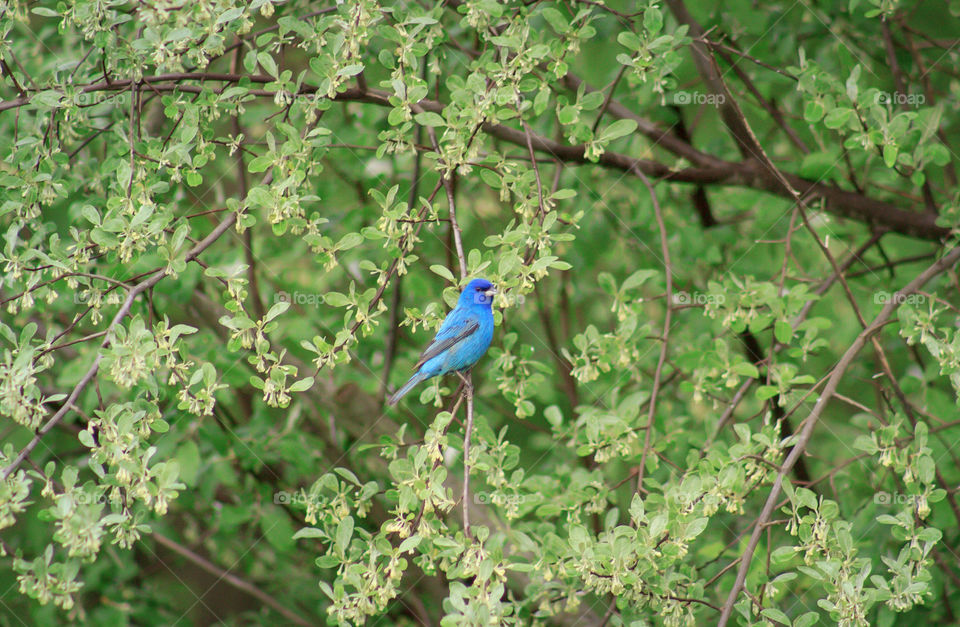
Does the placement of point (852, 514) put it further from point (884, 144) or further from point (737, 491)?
point (884, 144)

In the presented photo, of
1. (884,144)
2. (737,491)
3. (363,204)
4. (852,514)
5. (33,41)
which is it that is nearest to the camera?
(737,491)

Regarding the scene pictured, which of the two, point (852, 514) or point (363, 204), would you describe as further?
point (363, 204)

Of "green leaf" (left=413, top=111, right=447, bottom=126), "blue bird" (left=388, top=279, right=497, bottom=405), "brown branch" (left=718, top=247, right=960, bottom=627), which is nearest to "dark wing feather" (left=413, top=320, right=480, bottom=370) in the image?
"blue bird" (left=388, top=279, right=497, bottom=405)

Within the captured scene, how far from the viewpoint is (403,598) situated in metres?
5.64

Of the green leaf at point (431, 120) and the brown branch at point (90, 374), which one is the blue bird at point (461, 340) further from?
the brown branch at point (90, 374)

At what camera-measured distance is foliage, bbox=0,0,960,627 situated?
311 centimetres

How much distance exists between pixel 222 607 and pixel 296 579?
1.02 metres

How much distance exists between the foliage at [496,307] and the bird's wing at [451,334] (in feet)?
0.51

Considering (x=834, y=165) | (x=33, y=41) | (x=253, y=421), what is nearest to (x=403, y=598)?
(x=253, y=421)

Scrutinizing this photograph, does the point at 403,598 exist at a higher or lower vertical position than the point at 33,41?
lower

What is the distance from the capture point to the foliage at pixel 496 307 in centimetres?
311

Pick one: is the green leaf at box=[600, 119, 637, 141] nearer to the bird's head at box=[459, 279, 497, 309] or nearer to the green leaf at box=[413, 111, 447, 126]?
the green leaf at box=[413, 111, 447, 126]

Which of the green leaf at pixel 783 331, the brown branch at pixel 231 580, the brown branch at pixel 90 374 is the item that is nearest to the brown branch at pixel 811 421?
the green leaf at pixel 783 331

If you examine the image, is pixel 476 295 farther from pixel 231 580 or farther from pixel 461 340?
pixel 231 580
